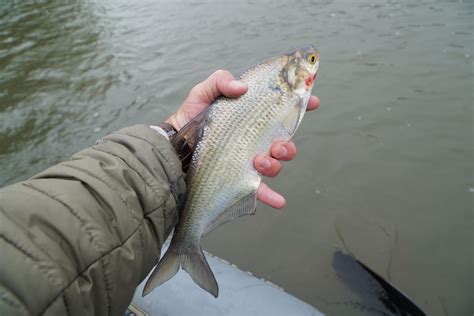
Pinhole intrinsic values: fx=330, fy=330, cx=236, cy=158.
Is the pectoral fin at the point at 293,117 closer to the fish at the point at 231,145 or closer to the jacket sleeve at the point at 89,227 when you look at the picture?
the fish at the point at 231,145

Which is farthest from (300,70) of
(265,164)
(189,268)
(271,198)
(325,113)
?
(325,113)

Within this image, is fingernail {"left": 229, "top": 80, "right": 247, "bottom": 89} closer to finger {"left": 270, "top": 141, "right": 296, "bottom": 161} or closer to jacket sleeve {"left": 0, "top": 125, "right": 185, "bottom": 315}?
finger {"left": 270, "top": 141, "right": 296, "bottom": 161}

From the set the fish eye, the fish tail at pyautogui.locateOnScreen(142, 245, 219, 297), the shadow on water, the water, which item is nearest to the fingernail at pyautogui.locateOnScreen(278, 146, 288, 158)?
the fish eye

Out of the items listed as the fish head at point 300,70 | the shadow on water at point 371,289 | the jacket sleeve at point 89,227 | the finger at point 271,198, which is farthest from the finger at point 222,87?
the shadow on water at point 371,289

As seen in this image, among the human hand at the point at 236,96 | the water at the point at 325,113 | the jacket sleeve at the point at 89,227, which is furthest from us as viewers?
the water at the point at 325,113

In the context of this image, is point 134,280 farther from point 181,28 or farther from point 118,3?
point 118,3

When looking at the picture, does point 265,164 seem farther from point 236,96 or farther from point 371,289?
point 371,289
